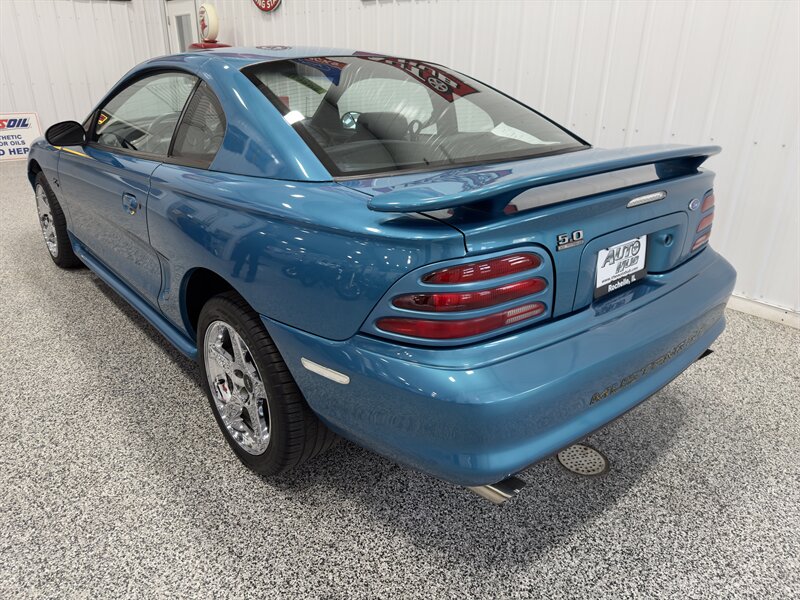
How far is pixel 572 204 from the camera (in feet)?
4.10

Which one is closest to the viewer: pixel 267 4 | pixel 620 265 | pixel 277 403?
pixel 620 265

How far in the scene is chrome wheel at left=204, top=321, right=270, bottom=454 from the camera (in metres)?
1.67

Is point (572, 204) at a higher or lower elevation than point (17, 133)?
higher

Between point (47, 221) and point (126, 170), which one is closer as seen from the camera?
point (126, 170)

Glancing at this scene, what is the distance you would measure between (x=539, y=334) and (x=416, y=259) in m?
0.35

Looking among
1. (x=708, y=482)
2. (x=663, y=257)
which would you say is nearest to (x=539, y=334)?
(x=663, y=257)

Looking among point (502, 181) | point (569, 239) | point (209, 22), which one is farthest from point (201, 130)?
point (209, 22)

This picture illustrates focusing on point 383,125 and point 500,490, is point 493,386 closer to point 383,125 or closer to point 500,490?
point 500,490

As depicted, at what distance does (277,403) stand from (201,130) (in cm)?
97

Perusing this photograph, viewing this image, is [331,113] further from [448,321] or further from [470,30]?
[470,30]

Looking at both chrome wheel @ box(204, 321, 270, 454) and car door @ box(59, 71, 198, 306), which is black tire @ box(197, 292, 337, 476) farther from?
car door @ box(59, 71, 198, 306)

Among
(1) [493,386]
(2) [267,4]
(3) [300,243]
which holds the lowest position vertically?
(1) [493,386]

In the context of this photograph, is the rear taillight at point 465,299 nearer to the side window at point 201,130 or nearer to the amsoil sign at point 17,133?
the side window at point 201,130

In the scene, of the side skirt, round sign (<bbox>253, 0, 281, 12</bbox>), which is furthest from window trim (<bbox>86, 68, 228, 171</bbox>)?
round sign (<bbox>253, 0, 281, 12</bbox>)
